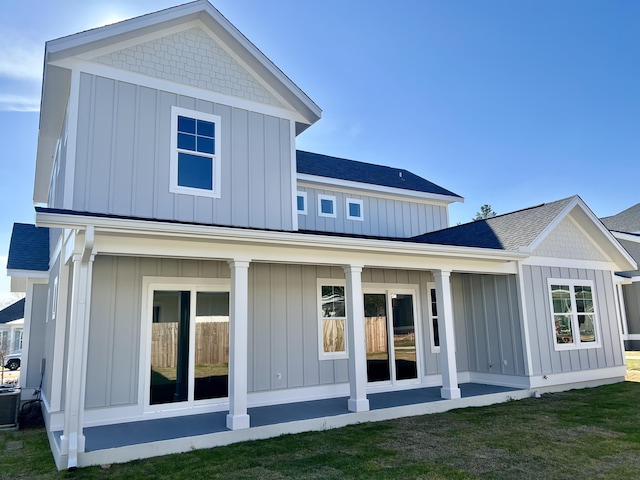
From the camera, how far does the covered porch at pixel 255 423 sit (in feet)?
17.1

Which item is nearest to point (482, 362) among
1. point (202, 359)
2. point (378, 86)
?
point (202, 359)

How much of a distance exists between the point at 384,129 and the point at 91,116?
50.9 feet

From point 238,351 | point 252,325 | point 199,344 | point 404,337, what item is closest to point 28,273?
point 199,344

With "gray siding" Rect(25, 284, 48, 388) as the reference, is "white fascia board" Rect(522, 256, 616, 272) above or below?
above

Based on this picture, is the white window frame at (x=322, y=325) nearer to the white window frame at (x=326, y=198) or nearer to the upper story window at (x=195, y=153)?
the upper story window at (x=195, y=153)

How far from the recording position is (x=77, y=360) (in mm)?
5027

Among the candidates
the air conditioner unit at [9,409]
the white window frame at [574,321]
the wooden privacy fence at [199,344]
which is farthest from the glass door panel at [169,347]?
the white window frame at [574,321]

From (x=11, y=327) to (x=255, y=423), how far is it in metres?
23.1

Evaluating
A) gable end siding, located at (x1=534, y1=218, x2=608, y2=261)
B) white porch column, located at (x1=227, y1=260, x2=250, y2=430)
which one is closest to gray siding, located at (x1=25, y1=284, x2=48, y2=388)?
white porch column, located at (x1=227, y1=260, x2=250, y2=430)

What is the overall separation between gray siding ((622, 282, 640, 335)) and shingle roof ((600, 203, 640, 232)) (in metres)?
5.24

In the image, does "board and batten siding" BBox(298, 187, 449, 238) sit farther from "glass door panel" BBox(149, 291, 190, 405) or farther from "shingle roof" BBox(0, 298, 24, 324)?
"shingle roof" BBox(0, 298, 24, 324)

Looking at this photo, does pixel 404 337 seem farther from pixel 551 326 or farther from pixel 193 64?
pixel 193 64

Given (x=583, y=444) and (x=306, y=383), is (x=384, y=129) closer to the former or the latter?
(x=306, y=383)

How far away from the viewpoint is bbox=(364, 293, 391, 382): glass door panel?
352 inches
